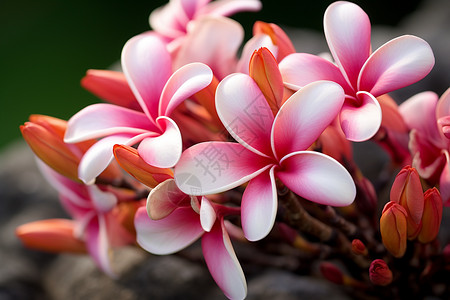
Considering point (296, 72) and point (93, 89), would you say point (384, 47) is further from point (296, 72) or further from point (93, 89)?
point (93, 89)

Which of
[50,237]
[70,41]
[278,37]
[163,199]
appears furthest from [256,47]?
[70,41]

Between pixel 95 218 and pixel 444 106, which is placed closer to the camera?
pixel 444 106

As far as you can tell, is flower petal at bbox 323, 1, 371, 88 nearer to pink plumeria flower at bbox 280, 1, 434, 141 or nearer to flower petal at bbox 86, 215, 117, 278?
pink plumeria flower at bbox 280, 1, 434, 141

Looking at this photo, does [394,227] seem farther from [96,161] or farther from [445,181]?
[96,161]

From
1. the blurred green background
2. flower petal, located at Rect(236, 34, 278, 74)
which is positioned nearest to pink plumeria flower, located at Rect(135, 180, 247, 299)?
flower petal, located at Rect(236, 34, 278, 74)

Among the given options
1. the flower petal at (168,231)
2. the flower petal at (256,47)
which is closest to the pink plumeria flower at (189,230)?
the flower petal at (168,231)

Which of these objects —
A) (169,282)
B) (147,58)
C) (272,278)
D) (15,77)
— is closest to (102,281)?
(169,282)
